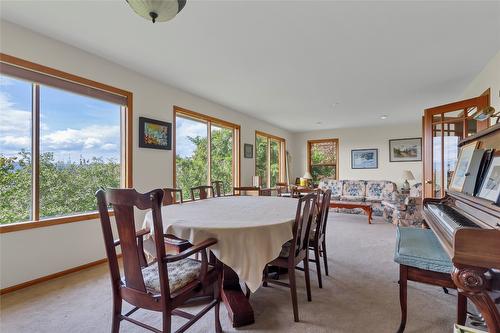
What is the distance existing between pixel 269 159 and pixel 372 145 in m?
3.14

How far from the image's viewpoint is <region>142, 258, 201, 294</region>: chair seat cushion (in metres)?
1.31

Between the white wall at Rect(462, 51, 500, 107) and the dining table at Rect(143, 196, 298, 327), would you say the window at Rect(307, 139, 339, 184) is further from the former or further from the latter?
the dining table at Rect(143, 196, 298, 327)

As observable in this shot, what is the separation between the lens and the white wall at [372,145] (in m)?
6.77

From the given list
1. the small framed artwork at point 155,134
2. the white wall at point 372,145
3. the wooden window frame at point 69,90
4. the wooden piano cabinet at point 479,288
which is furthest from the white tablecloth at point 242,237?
the white wall at point 372,145

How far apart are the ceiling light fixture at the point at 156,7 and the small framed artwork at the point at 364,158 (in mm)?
7236

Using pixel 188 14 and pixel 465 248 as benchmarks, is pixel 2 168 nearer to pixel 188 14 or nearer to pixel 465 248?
pixel 188 14

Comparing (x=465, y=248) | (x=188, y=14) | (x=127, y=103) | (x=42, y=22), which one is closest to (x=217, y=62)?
(x=188, y=14)

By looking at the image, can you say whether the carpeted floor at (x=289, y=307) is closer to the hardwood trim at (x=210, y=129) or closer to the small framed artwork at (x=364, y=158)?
the hardwood trim at (x=210, y=129)

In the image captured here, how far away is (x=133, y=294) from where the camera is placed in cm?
130

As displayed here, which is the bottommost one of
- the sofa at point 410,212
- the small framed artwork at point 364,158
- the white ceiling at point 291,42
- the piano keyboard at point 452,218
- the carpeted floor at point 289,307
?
the carpeted floor at point 289,307

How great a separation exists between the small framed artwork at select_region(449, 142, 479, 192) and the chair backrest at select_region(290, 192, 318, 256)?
121 centimetres

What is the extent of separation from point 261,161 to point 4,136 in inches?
198

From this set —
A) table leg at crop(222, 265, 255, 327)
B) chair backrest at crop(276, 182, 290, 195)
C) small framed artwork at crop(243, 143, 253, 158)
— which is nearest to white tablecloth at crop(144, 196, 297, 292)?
table leg at crop(222, 265, 255, 327)

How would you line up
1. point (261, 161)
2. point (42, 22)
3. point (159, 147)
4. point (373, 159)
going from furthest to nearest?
point (373, 159)
point (261, 161)
point (159, 147)
point (42, 22)
